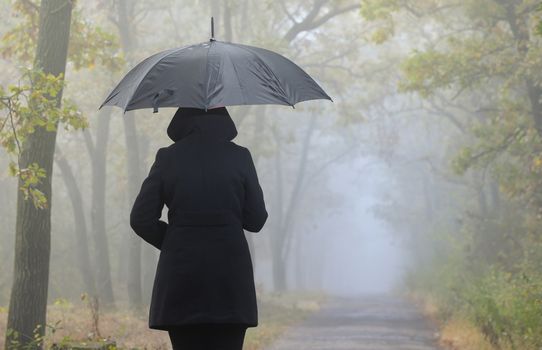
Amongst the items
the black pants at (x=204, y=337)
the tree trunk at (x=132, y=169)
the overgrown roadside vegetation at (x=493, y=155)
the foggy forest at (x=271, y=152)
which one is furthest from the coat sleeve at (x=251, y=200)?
the tree trunk at (x=132, y=169)

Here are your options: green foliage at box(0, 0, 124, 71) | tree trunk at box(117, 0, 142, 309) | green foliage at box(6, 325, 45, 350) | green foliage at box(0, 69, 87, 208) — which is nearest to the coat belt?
green foliage at box(0, 69, 87, 208)

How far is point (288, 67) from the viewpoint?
623cm

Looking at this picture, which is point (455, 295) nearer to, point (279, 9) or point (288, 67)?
point (279, 9)

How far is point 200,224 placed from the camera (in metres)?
4.63

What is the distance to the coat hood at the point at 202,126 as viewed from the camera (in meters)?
4.88

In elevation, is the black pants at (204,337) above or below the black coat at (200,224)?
below

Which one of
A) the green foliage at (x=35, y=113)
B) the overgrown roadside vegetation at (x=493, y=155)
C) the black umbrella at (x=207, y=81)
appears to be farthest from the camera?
the overgrown roadside vegetation at (x=493, y=155)

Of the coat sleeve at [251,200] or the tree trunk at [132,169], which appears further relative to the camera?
the tree trunk at [132,169]

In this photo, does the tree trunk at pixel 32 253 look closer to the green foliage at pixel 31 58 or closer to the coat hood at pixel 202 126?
the green foliage at pixel 31 58

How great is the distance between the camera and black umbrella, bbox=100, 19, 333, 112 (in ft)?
17.3

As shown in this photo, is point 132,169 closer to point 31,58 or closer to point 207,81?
point 31,58

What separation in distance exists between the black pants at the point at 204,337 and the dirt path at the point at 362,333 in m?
8.09

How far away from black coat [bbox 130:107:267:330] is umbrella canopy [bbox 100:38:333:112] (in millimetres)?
354

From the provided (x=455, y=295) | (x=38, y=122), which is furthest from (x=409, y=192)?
(x=38, y=122)
